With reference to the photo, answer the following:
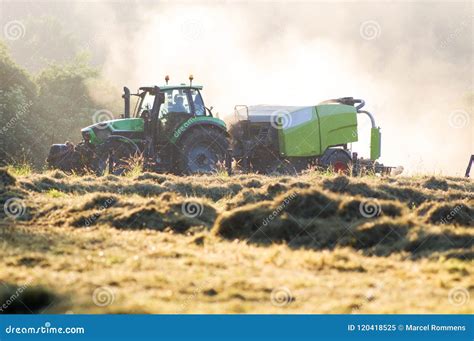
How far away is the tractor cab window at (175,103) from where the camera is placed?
1842 cm

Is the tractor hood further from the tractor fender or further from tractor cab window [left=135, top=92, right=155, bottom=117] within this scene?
the tractor fender

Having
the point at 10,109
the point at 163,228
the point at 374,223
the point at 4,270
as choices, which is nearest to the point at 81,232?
the point at 163,228

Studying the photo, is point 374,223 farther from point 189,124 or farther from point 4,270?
point 189,124

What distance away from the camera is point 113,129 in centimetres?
1820

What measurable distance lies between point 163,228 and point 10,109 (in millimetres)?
20949

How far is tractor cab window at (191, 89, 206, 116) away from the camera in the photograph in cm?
1859

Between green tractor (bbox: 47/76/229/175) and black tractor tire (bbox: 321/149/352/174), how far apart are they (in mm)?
3545
